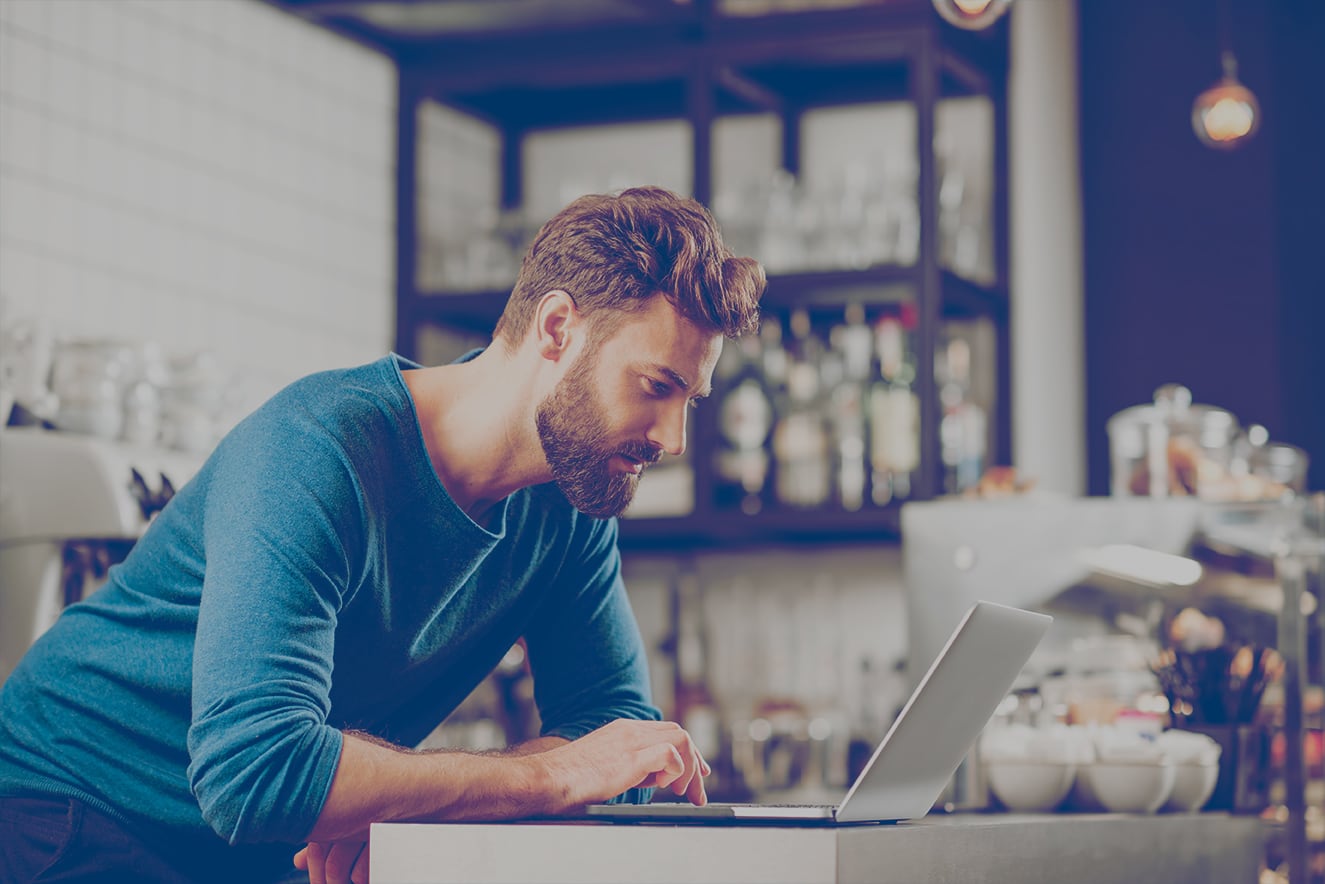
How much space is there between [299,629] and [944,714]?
1.61 ft

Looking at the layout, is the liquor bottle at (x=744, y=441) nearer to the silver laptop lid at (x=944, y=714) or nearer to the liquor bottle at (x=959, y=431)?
the liquor bottle at (x=959, y=431)

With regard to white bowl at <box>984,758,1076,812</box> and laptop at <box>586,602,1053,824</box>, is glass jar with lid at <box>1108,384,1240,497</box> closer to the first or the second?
white bowl at <box>984,758,1076,812</box>

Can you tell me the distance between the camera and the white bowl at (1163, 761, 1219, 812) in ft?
6.73

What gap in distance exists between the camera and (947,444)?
3.71 m

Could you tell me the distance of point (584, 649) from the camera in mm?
1778

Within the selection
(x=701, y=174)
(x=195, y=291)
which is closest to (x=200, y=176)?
(x=195, y=291)

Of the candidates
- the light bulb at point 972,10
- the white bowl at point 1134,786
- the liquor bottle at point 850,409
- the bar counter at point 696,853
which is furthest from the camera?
the liquor bottle at point 850,409

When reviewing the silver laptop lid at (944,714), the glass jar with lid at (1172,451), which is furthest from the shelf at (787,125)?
the silver laptop lid at (944,714)

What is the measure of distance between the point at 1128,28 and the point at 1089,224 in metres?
0.46

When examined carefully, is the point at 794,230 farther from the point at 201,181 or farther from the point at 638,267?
the point at 638,267

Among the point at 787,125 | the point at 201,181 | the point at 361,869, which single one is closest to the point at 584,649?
the point at 361,869

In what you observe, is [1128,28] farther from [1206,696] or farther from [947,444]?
[1206,696]

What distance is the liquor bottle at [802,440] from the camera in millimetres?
3746

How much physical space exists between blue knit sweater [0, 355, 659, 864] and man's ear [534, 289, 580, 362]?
0.13m
